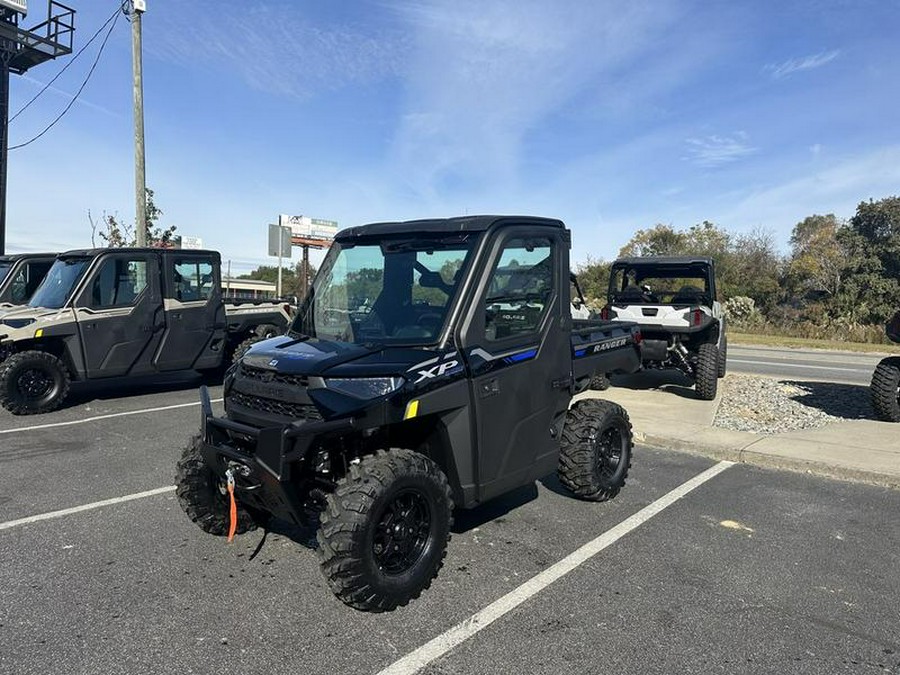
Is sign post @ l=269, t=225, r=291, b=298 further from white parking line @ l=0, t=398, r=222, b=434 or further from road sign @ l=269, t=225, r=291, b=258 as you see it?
white parking line @ l=0, t=398, r=222, b=434

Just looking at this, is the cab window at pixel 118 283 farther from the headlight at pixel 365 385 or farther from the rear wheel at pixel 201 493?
the headlight at pixel 365 385

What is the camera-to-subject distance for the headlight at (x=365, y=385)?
10.8 ft

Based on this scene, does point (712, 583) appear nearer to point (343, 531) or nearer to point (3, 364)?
point (343, 531)

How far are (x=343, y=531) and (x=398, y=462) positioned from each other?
453mm

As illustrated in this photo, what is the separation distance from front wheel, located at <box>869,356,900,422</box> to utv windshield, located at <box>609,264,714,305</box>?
9.65ft

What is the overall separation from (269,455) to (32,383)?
22.4 feet

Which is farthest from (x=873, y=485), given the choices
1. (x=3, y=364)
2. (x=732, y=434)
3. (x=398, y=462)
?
(x=3, y=364)

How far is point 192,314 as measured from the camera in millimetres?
9820

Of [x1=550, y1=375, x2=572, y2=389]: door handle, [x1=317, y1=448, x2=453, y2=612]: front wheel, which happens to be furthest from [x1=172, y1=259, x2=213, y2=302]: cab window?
[x1=317, y1=448, x2=453, y2=612]: front wheel

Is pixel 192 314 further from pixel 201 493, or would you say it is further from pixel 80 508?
pixel 201 493

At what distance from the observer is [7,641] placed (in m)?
3.02

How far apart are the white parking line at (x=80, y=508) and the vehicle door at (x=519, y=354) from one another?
3.03 metres

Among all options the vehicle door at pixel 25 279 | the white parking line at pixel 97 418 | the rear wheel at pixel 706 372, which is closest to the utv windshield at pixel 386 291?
the white parking line at pixel 97 418

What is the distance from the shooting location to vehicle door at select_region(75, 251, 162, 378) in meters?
8.73
